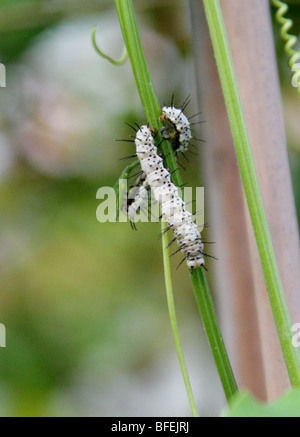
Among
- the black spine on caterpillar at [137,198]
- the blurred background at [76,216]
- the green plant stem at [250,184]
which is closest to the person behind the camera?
the green plant stem at [250,184]

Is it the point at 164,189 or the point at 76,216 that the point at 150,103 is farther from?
the point at 76,216

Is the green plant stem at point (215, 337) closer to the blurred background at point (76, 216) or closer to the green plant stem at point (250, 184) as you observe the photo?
the green plant stem at point (250, 184)

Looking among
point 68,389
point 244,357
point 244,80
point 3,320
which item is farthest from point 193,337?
point 244,80

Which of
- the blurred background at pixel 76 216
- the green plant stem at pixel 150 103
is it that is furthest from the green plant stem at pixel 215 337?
the blurred background at pixel 76 216

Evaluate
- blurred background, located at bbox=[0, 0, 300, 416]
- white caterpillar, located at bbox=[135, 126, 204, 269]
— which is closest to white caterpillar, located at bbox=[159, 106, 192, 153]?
white caterpillar, located at bbox=[135, 126, 204, 269]

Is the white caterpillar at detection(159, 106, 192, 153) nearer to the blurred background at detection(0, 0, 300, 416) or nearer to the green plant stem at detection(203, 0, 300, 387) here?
the green plant stem at detection(203, 0, 300, 387)

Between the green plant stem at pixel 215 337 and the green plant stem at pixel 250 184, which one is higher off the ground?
the green plant stem at pixel 250 184

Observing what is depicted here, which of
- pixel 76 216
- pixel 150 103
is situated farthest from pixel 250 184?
pixel 76 216
